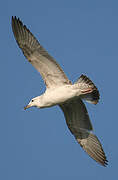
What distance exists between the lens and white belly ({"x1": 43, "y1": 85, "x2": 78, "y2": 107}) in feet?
32.7

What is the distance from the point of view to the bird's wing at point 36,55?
9984 mm

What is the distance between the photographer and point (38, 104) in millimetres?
10234

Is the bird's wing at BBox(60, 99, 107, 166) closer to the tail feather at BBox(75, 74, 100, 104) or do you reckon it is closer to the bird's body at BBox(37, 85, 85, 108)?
the tail feather at BBox(75, 74, 100, 104)

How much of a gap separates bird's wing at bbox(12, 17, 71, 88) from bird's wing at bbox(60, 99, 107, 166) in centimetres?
91

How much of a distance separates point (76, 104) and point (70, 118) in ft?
2.11

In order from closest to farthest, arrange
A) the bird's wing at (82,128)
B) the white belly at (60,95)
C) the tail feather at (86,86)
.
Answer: the white belly at (60,95) < the tail feather at (86,86) < the bird's wing at (82,128)

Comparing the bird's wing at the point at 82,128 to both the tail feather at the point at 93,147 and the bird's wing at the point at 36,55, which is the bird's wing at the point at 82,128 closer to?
the tail feather at the point at 93,147

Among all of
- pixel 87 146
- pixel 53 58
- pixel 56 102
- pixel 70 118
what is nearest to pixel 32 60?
pixel 53 58

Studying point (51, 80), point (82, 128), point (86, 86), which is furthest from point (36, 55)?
point (82, 128)

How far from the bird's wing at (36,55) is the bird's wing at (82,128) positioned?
0.91 metres

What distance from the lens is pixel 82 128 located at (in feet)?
36.5

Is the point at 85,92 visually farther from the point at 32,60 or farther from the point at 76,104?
the point at 32,60

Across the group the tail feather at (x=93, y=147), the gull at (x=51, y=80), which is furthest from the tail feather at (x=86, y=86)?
the tail feather at (x=93, y=147)

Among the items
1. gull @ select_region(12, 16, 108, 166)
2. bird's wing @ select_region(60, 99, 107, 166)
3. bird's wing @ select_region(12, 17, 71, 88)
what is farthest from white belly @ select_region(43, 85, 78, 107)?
bird's wing @ select_region(60, 99, 107, 166)
